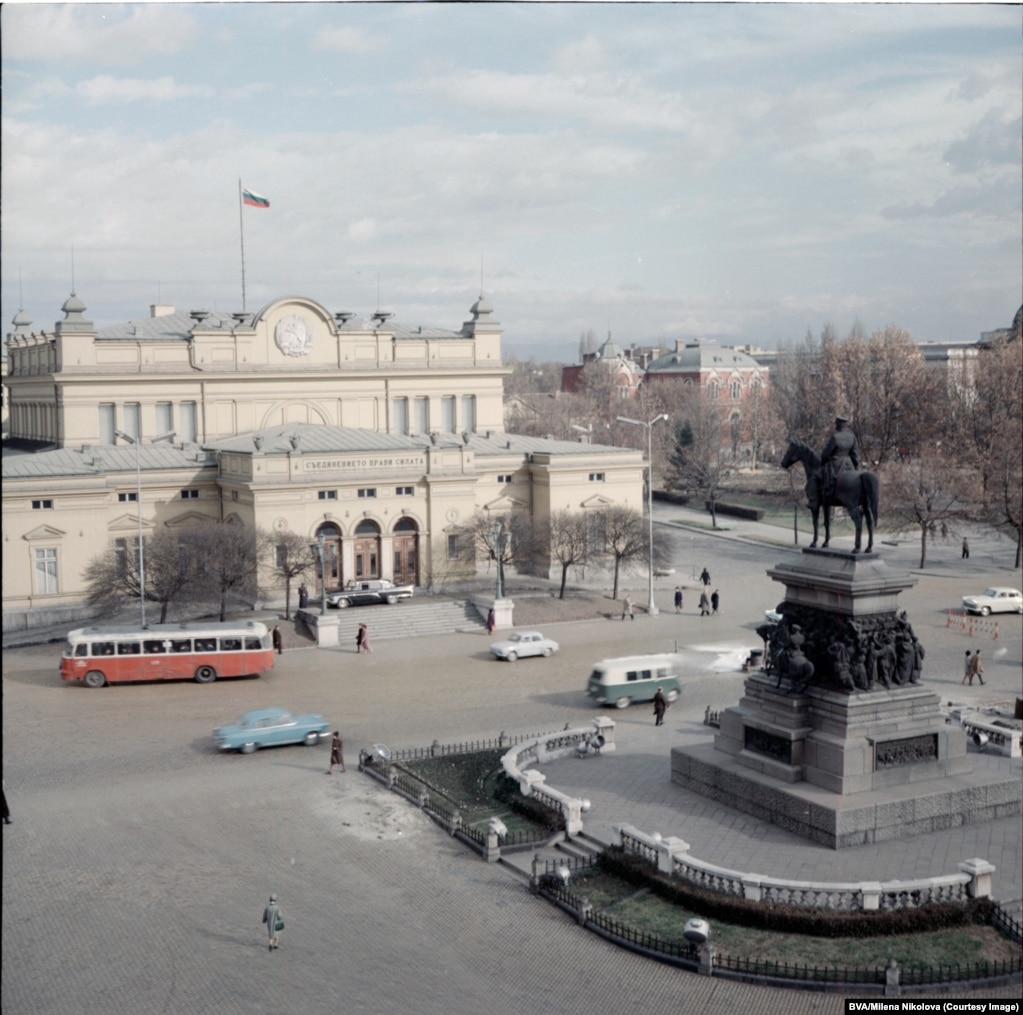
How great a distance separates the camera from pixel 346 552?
45469mm

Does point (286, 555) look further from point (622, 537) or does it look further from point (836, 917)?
point (836, 917)

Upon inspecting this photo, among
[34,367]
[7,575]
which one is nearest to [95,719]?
[7,575]

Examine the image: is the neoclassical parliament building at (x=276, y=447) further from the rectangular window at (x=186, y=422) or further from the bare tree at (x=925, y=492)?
the bare tree at (x=925, y=492)

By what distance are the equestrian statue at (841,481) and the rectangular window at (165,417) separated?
35273 millimetres

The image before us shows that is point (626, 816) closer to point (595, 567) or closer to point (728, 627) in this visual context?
point (728, 627)

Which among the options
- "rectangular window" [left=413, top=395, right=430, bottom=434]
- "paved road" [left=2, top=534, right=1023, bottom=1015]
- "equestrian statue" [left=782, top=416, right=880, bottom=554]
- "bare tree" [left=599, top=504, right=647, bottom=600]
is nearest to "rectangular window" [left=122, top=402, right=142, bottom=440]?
"rectangular window" [left=413, top=395, right=430, bottom=434]

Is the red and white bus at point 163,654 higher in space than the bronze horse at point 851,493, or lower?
lower

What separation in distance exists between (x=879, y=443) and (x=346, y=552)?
38.6 meters

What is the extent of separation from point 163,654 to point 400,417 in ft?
80.7

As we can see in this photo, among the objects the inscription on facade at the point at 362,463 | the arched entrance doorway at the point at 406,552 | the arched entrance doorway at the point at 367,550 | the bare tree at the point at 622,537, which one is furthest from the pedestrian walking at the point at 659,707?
the inscription on facade at the point at 362,463

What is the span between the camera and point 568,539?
45.8m

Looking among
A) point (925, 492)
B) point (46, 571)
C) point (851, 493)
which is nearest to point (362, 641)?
point (46, 571)

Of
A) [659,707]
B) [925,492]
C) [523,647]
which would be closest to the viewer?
[659,707]

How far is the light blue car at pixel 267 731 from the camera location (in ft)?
90.1
